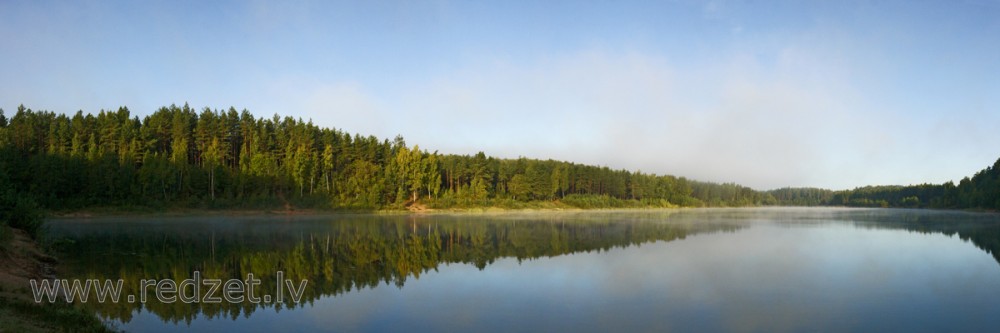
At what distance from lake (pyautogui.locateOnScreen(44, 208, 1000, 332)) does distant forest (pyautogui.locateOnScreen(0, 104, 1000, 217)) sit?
3176cm

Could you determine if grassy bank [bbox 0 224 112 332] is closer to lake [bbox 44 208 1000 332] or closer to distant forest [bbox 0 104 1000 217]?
lake [bbox 44 208 1000 332]

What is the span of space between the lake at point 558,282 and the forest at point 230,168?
31.7 meters

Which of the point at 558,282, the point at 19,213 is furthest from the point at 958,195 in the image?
the point at 19,213

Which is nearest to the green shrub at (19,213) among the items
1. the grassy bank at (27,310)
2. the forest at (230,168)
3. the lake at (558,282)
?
the lake at (558,282)

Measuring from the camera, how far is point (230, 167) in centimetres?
6881

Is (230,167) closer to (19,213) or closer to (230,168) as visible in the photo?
(230,168)

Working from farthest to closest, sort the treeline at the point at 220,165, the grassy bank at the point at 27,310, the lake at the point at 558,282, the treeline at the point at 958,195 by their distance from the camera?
the treeline at the point at 958,195 → the treeline at the point at 220,165 → the lake at the point at 558,282 → the grassy bank at the point at 27,310

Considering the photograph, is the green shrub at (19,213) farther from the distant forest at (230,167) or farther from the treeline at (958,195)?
the treeline at (958,195)

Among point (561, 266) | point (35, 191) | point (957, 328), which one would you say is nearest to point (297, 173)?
point (35, 191)

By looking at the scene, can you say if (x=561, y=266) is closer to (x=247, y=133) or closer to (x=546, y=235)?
(x=546, y=235)

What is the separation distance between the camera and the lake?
12258 millimetres

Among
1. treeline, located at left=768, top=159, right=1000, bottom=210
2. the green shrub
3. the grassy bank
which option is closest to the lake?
the grassy bank

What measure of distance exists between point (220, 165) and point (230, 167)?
2.70 m

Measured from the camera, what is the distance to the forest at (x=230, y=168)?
56.8m
